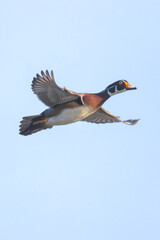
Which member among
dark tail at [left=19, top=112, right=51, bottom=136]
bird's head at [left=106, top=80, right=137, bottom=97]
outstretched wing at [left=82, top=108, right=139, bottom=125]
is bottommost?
outstretched wing at [left=82, top=108, right=139, bottom=125]

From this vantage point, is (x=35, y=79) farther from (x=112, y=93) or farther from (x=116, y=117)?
(x=116, y=117)

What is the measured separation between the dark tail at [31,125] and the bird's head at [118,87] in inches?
77.4

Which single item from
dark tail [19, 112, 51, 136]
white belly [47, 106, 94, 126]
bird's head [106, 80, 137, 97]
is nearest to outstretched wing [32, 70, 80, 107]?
white belly [47, 106, 94, 126]

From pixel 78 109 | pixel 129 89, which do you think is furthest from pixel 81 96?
pixel 129 89

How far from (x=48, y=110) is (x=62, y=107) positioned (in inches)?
19.3

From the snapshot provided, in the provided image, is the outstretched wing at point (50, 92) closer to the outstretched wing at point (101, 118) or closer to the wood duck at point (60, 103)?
the wood duck at point (60, 103)

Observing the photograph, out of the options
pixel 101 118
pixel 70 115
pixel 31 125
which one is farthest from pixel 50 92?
pixel 101 118

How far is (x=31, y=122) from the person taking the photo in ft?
57.5

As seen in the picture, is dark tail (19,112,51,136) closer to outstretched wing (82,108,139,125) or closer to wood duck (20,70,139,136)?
wood duck (20,70,139,136)

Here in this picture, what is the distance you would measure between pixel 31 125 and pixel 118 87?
2628mm

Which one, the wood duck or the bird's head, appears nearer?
the wood duck

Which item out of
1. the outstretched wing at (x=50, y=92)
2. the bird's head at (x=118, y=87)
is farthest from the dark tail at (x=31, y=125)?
the bird's head at (x=118, y=87)

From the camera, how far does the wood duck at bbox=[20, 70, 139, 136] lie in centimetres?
1605

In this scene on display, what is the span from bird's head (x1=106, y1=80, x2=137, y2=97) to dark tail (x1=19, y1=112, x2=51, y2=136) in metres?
1.97
